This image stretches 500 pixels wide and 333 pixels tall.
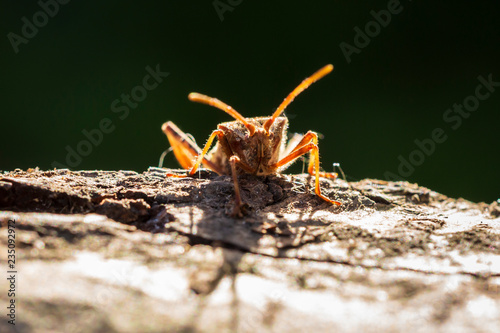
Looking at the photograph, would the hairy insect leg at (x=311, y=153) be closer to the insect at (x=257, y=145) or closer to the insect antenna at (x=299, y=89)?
the insect at (x=257, y=145)

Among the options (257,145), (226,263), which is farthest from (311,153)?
(226,263)

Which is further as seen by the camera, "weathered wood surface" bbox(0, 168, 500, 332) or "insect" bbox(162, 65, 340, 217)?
"insect" bbox(162, 65, 340, 217)

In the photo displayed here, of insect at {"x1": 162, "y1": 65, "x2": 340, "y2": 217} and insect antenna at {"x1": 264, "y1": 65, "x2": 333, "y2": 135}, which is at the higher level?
insect antenna at {"x1": 264, "y1": 65, "x2": 333, "y2": 135}

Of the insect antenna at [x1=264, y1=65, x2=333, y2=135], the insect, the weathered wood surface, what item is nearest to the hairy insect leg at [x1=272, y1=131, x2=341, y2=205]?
the insect

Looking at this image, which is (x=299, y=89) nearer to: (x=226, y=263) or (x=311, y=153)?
(x=311, y=153)

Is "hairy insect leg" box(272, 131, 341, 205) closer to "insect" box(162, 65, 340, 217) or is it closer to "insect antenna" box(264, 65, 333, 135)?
"insect" box(162, 65, 340, 217)

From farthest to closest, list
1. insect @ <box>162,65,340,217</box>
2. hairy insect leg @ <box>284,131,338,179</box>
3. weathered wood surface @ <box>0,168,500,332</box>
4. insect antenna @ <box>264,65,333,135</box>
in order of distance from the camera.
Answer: hairy insect leg @ <box>284,131,338,179</box>
insect @ <box>162,65,340,217</box>
insect antenna @ <box>264,65,333,135</box>
weathered wood surface @ <box>0,168,500,332</box>

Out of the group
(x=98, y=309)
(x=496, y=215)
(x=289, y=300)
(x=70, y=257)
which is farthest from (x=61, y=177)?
(x=496, y=215)

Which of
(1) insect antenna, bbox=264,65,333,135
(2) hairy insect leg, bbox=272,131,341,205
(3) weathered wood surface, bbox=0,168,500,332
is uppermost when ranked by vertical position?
(1) insect antenna, bbox=264,65,333,135

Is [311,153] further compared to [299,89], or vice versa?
[311,153]
